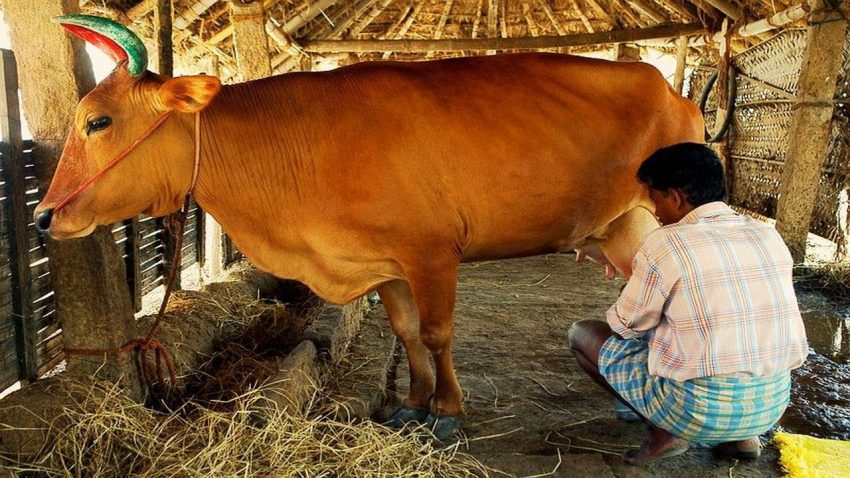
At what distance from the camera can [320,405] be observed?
11.1 ft

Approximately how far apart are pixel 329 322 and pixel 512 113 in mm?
1814

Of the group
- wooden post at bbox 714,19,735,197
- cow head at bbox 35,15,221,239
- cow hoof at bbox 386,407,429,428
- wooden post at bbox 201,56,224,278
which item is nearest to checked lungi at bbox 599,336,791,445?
cow hoof at bbox 386,407,429,428

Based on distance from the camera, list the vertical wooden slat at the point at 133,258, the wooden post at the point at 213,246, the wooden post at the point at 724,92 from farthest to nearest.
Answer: the wooden post at the point at 724,92
the wooden post at the point at 213,246
the vertical wooden slat at the point at 133,258

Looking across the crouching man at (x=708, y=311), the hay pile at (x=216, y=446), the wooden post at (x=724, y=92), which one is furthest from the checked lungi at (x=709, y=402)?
the wooden post at (x=724, y=92)

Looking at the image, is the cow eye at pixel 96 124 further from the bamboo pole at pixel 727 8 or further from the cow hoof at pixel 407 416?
the bamboo pole at pixel 727 8

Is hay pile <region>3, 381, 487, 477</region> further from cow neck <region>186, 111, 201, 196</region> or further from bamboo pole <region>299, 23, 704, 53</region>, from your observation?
bamboo pole <region>299, 23, 704, 53</region>

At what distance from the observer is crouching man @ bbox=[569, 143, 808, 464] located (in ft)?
8.16

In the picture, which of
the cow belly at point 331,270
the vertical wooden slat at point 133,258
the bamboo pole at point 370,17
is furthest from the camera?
the bamboo pole at point 370,17

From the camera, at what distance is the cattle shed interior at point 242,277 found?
263 centimetres

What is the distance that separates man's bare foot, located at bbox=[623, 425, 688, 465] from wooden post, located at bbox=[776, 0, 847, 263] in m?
4.65

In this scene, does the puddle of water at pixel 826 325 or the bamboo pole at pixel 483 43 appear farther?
the bamboo pole at pixel 483 43

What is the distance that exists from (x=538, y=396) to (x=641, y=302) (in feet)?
4.40

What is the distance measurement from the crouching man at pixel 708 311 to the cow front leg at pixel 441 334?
79 centimetres

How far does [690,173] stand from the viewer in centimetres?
261
